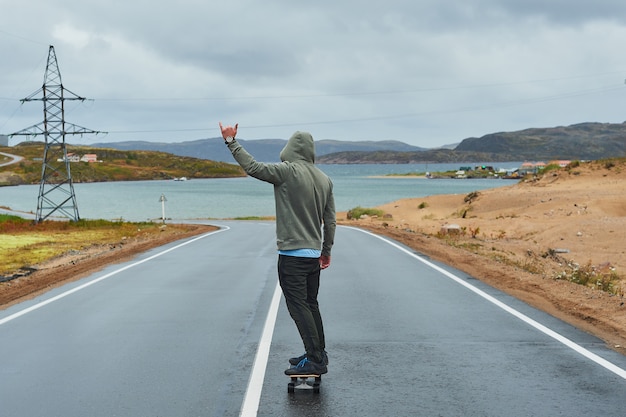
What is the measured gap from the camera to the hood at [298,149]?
18.6ft

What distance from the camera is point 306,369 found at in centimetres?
551

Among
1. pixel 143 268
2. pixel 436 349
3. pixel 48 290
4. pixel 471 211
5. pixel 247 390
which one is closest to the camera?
pixel 247 390

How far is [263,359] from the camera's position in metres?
6.50

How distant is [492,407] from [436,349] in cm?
193

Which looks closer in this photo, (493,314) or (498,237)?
(493,314)

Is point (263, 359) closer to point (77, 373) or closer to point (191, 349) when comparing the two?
point (191, 349)

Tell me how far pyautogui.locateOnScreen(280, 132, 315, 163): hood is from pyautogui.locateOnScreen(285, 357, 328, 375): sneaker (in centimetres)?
181

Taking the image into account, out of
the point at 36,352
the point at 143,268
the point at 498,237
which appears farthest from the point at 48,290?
the point at 498,237

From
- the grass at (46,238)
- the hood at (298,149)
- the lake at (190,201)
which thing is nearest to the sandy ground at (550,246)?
the hood at (298,149)

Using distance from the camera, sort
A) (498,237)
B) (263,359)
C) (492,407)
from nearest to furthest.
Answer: (492,407)
(263,359)
(498,237)

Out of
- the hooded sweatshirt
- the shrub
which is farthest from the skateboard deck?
the shrub

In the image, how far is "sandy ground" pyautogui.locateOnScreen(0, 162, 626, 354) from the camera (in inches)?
393

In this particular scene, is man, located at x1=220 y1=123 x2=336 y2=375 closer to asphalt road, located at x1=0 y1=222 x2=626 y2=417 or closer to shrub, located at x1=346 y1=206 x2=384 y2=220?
asphalt road, located at x1=0 y1=222 x2=626 y2=417

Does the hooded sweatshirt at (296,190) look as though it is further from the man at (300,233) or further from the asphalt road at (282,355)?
the asphalt road at (282,355)
